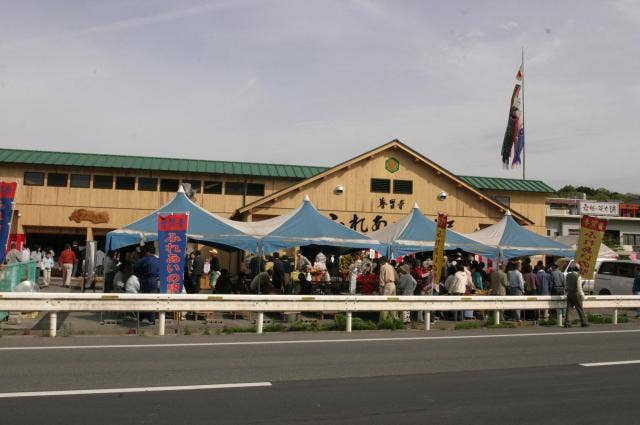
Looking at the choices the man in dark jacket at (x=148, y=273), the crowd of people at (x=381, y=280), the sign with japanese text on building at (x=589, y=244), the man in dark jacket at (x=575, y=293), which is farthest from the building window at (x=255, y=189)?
the man in dark jacket at (x=575, y=293)

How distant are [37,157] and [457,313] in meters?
22.1

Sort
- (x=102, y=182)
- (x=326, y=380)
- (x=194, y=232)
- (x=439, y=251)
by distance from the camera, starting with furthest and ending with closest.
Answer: (x=102, y=182), (x=439, y=251), (x=194, y=232), (x=326, y=380)

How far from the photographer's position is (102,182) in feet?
97.6

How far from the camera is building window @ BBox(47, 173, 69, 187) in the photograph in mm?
29406

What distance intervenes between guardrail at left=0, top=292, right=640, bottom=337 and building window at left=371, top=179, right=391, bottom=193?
15.1 m

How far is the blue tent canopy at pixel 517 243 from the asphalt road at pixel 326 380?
301 inches

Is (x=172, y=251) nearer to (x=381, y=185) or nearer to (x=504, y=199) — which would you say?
(x=381, y=185)

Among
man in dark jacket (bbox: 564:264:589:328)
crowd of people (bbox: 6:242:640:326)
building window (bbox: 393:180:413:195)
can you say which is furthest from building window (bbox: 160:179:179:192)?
man in dark jacket (bbox: 564:264:589:328)

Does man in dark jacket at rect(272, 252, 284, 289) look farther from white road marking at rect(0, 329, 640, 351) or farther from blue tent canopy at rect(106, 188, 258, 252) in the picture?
white road marking at rect(0, 329, 640, 351)

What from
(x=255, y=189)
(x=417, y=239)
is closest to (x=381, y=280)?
(x=417, y=239)

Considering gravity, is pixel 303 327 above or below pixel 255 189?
below

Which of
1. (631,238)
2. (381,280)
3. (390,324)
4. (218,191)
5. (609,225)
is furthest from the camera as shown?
(631,238)

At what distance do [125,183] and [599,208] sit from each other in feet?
121

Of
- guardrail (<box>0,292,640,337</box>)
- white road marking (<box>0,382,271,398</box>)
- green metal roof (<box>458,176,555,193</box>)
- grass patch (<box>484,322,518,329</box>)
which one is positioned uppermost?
green metal roof (<box>458,176,555,193</box>)
